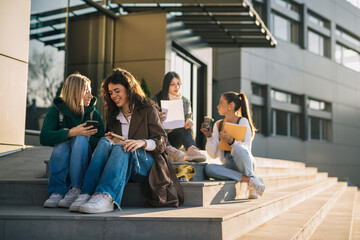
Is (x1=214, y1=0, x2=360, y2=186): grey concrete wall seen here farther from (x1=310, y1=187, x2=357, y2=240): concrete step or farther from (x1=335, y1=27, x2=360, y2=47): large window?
(x1=310, y1=187, x2=357, y2=240): concrete step

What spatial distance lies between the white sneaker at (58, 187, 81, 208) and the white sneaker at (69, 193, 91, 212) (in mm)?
225

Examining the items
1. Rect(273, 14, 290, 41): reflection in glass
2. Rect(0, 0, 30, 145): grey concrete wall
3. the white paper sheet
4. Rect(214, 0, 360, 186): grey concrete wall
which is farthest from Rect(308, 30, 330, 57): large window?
the white paper sheet

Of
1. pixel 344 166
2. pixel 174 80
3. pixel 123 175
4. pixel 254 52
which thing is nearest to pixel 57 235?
pixel 123 175

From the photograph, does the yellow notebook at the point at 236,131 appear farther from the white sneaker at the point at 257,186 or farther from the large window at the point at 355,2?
the large window at the point at 355,2

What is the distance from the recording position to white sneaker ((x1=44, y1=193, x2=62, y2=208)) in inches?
135

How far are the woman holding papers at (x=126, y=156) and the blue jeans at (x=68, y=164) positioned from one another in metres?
0.23

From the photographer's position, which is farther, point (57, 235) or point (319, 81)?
point (319, 81)

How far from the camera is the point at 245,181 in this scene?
15.2ft

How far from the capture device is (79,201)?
3121mm

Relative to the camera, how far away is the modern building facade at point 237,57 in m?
8.95

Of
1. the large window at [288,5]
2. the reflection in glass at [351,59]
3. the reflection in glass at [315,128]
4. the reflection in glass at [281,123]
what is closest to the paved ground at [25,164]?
the reflection in glass at [281,123]

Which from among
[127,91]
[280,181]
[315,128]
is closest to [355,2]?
[315,128]

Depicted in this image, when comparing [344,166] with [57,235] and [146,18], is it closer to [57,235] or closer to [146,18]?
[146,18]

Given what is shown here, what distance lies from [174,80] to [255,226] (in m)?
2.53
